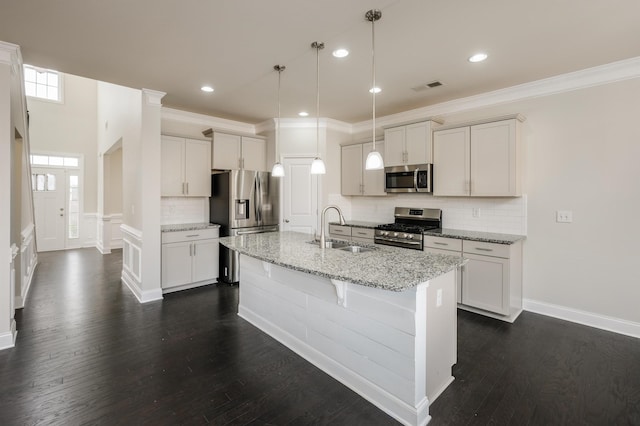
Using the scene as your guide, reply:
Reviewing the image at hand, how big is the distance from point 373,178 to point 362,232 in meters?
0.92

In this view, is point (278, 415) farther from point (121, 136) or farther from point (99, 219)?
point (99, 219)

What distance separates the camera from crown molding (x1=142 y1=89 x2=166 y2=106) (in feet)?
13.0

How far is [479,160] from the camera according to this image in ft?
12.5

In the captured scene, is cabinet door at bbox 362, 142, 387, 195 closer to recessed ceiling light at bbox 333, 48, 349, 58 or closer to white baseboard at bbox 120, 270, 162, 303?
recessed ceiling light at bbox 333, 48, 349, 58

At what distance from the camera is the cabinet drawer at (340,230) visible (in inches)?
198

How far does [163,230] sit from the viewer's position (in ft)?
14.1

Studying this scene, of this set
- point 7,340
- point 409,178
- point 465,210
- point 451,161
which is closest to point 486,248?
point 465,210

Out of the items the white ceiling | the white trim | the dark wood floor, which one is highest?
the white ceiling

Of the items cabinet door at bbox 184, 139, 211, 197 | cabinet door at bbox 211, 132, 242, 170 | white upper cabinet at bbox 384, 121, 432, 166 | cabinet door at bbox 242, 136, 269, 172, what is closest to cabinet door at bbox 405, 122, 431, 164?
white upper cabinet at bbox 384, 121, 432, 166

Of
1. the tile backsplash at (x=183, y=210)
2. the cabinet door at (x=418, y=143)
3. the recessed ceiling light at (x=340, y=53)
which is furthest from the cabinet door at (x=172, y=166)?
the cabinet door at (x=418, y=143)

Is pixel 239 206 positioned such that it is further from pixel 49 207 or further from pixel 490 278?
pixel 49 207

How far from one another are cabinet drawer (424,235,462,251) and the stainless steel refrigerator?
2.47 metres

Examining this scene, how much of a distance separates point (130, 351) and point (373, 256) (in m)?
2.33

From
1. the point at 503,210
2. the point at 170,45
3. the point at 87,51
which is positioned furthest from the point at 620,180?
the point at 87,51
